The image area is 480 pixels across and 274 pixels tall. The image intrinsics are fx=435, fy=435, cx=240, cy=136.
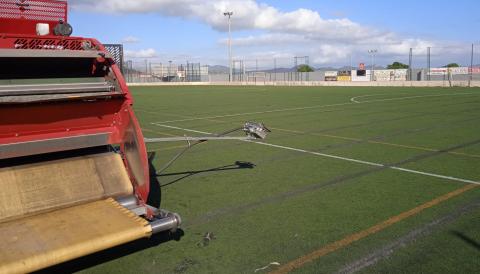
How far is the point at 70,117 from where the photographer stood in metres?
4.57

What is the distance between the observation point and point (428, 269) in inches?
146

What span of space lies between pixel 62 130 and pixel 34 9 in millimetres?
1612

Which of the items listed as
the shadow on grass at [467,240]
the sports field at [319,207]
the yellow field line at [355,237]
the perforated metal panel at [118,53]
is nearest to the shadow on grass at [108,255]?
the sports field at [319,207]

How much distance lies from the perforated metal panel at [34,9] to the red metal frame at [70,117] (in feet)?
0.14

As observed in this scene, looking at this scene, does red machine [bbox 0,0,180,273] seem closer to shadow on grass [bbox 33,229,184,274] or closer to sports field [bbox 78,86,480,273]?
shadow on grass [bbox 33,229,184,274]

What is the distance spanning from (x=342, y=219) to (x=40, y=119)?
134 inches

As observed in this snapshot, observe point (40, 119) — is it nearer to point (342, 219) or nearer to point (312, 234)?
point (312, 234)

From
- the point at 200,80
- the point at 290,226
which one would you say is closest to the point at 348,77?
the point at 200,80

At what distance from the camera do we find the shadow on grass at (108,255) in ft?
12.7

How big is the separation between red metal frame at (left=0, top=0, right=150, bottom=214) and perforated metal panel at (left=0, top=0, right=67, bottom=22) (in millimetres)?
42

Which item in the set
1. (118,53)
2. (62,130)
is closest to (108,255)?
(62,130)

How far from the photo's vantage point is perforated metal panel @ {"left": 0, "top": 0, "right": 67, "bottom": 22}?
193 inches

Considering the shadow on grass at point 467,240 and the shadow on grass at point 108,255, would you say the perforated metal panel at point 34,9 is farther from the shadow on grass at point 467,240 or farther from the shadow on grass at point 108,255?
the shadow on grass at point 467,240

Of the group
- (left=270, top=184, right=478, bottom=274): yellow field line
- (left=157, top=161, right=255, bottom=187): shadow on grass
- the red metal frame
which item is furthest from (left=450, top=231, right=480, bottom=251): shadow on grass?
(left=157, top=161, right=255, bottom=187): shadow on grass
